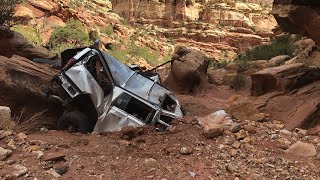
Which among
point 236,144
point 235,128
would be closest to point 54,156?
point 236,144

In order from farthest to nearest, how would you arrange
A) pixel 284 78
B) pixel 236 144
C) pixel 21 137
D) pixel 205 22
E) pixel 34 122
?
pixel 205 22
pixel 284 78
pixel 34 122
pixel 236 144
pixel 21 137

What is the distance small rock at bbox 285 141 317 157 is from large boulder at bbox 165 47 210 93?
736 cm

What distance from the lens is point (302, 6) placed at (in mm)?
7555

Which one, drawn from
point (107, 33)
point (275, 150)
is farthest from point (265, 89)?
point (107, 33)

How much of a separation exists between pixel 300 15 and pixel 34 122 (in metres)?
6.17

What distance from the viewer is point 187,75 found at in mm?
12148

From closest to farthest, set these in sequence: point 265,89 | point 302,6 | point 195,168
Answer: point 195,168
point 302,6
point 265,89

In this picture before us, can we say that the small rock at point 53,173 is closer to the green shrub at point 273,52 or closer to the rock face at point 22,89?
the rock face at point 22,89

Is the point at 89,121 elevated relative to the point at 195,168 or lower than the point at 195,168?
lower

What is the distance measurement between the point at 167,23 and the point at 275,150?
4182cm

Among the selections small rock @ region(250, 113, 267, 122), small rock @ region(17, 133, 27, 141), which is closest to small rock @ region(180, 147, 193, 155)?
small rock @ region(250, 113, 267, 122)

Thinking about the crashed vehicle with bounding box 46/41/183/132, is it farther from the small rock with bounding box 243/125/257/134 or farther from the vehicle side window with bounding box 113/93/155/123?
the small rock with bounding box 243/125/257/134

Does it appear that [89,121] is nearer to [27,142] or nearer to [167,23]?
[27,142]

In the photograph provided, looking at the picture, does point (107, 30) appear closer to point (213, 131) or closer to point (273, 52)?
point (273, 52)
